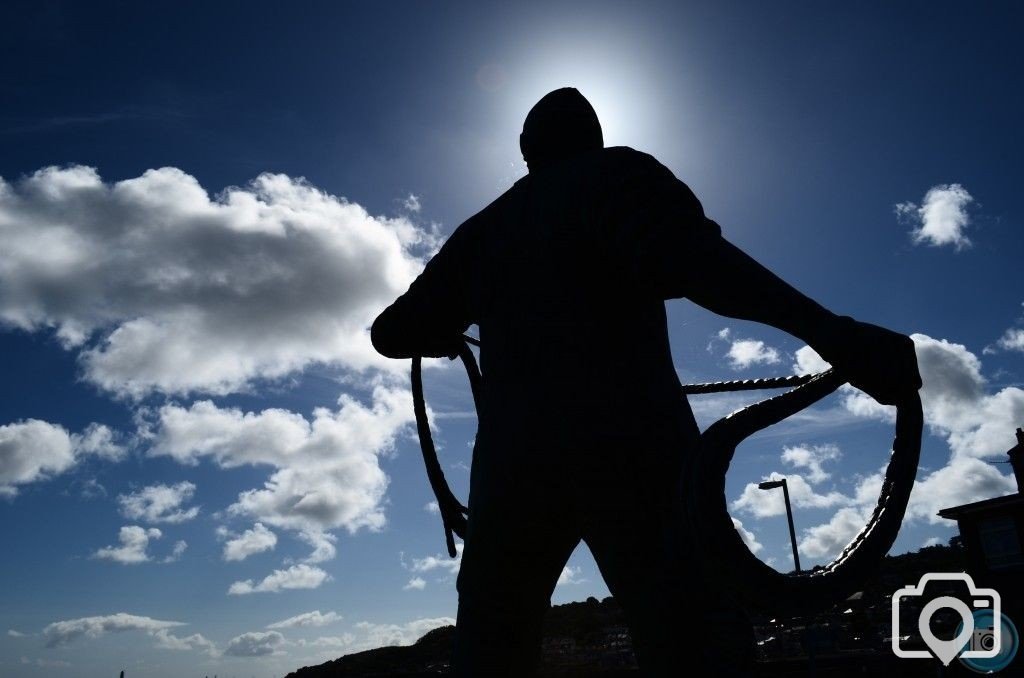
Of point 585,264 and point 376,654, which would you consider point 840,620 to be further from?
point 585,264

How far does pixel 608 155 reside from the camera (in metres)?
2.70

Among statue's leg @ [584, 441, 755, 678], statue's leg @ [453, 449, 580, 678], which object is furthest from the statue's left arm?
statue's leg @ [584, 441, 755, 678]

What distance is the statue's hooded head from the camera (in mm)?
3115

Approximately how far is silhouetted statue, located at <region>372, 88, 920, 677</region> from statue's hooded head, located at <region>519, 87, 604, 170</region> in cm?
26

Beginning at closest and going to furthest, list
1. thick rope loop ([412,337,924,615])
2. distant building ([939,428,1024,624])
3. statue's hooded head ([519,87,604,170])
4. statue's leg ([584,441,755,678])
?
thick rope loop ([412,337,924,615])
statue's leg ([584,441,755,678])
statue's hooded head ([519,87,604,170])
distant building ([939,428,1024,624])

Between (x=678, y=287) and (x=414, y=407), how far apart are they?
157 centimetres

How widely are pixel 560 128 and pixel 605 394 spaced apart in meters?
1.39

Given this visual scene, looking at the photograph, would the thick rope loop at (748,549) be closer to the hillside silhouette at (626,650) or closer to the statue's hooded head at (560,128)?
the statue's hooded head at (560,128)

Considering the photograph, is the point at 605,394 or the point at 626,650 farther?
the point at 626,650

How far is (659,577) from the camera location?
210 cm

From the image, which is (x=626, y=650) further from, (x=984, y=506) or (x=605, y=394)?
(x=605, y=394)

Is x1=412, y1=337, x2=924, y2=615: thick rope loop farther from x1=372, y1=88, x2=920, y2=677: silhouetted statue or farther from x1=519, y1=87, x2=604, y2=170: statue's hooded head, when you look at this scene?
x1=519, y1=87, x2=604, y2=170: statue's hooded head

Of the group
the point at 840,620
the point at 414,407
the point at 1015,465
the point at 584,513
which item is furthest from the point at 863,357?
the point at 1015,465

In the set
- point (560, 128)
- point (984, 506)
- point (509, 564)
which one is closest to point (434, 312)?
point (560, 128)
